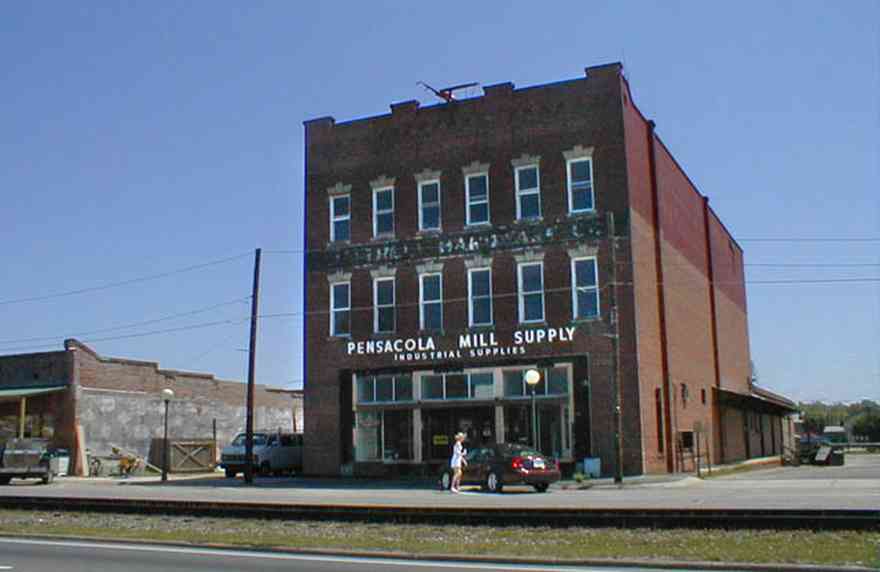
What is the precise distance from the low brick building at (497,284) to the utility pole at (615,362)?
Result: 0.13m

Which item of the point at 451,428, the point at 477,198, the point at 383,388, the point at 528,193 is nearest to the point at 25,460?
the point at 383,388

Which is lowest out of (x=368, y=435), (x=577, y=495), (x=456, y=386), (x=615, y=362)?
(x=577, y=495)

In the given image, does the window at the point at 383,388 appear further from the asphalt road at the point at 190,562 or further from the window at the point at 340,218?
the asphalt road at the point at 190,562

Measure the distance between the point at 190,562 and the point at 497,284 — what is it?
76.9ft

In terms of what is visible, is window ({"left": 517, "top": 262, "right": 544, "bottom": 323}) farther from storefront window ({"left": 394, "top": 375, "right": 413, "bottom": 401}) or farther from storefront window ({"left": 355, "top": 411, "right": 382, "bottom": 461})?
storefront window ({"left": 355, "top": 411, "right": 382, "bottom": 461})

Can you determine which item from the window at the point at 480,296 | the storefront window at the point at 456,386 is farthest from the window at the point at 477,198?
the storefront window at the point at 456,386

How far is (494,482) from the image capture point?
28.9 meters

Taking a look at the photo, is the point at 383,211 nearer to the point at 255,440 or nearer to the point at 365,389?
the point at 365,389

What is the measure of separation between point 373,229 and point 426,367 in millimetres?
6065

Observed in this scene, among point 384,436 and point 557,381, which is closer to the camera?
point 557,381

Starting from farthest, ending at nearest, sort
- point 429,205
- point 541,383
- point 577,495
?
point 429,205 < point 541,383 < point 577,495

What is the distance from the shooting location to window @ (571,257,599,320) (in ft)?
115

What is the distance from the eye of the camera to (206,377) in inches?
2160

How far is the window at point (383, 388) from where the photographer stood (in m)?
38.1
